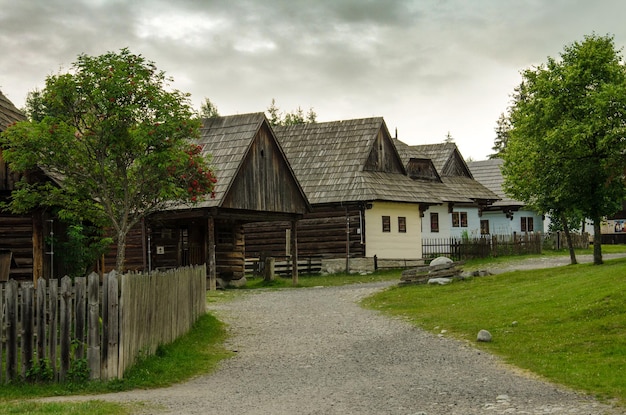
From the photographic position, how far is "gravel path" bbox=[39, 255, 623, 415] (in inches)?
400

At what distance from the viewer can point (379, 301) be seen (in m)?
24.6

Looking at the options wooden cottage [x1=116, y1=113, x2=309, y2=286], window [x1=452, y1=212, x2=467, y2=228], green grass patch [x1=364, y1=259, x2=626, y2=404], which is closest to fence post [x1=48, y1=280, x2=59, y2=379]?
green grass patch [x1=364, y1=259, x2=626, y2=404]

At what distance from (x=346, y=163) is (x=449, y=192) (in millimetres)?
10280

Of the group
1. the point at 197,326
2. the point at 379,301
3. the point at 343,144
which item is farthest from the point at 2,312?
the point at 343,144

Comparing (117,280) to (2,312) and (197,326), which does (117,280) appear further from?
(197,326)

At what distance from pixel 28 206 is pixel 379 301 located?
10.5m

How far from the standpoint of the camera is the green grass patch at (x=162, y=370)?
453 inches

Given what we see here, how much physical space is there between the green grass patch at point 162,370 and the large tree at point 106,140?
2.62 meters

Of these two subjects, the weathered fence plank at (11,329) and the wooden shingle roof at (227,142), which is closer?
the weathered fence plank at (11,329)

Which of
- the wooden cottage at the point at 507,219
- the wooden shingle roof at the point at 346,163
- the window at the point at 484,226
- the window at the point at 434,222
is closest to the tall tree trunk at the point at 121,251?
the wooden shingle roof at the point at 346,163

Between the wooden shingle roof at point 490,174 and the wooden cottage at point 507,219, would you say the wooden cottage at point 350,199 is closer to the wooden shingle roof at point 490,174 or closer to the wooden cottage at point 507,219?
the wooden cottage at point 507,219

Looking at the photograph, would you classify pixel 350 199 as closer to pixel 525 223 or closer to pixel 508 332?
pixel 508 332

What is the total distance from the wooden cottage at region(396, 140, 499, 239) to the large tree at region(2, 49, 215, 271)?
97.5ft

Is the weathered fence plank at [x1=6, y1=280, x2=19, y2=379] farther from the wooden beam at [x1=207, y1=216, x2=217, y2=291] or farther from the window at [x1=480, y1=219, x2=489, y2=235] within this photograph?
the window at [x1=480, y1=219, x2=489, y2=235]
